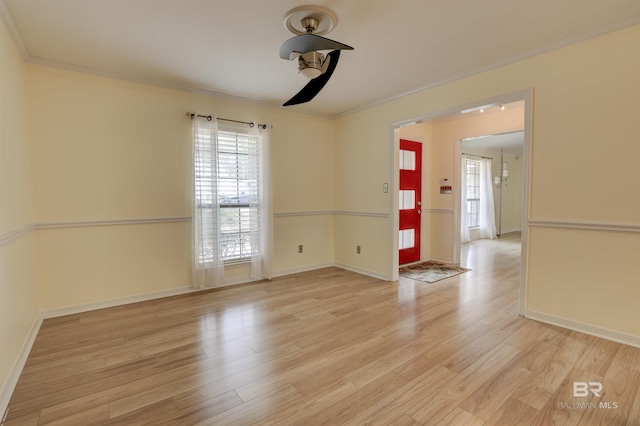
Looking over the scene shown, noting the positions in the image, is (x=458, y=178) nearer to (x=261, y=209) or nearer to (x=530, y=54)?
(x=530, y=54)

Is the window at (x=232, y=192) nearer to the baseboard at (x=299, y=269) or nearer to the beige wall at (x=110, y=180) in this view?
the beige wall at (x=110, y=180)

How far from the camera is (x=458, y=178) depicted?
5285 millimetres

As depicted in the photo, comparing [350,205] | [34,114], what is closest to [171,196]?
[34,114]

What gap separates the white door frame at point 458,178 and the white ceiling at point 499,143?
6.62 ft

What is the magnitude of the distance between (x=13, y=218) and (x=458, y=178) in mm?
5561

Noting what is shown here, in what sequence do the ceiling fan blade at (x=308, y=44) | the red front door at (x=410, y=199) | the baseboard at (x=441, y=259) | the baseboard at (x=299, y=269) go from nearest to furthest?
the ceiling fan blade at (x=308, y=44) → the baseboard at (x=299, y=269) → the red front door at (x=410, y=199) → the baseboard at (x=441, y=259)

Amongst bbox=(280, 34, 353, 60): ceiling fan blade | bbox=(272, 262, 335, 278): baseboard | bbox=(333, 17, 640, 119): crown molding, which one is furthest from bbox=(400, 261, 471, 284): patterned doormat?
bbox=(280, 34, 353, 60): ceiling fan blade

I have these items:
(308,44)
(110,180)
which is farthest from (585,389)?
(110,180)

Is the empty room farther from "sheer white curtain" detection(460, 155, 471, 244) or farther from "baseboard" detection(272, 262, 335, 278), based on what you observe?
"sheer white curtain" detection(460, 155, 471, 244)

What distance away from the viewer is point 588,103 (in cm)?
255

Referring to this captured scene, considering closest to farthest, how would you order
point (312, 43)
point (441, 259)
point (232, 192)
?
point (312, 43) < point (232, 192) < point (441, 259)

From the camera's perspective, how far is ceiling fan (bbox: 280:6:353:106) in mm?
2041

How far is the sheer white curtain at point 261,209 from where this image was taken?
13.9 feet

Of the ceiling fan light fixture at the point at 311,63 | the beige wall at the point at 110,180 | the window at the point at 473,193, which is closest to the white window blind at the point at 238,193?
the beige wall at the point at 110,180
